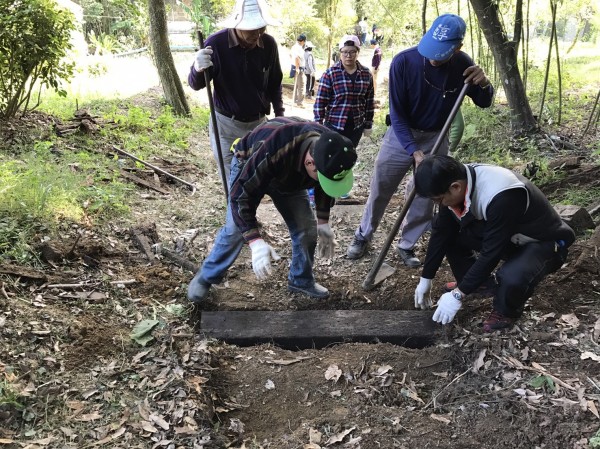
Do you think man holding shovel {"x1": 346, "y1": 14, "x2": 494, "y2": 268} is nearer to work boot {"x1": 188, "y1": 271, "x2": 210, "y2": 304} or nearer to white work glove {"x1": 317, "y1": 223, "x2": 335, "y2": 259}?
white work glove {"x1": 317, "y1": 223, "x2": 335, "y2": 259}

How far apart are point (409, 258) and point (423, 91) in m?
1.51

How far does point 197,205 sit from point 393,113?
9.39ft

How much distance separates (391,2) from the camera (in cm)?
1666

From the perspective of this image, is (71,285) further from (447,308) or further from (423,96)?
(423,96)

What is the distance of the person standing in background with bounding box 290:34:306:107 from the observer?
1309cm

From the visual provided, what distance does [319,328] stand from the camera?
3.59 m

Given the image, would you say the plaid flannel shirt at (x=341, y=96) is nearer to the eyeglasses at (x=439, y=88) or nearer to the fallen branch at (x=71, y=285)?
the eyeglasses at (x=439, y=88)

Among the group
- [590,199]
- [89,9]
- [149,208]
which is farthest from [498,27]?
[89,9]

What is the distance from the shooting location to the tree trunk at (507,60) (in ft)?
21.2

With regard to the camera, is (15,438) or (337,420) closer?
(15,438)

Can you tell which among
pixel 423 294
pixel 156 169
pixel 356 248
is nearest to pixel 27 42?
pixel 156 169

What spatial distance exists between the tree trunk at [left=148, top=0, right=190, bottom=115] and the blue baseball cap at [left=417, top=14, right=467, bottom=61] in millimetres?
6473

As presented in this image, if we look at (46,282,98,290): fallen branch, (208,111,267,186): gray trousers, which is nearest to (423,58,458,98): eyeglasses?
(208,111,267,186): gray trousers

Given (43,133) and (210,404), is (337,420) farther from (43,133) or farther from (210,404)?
(43,133)
